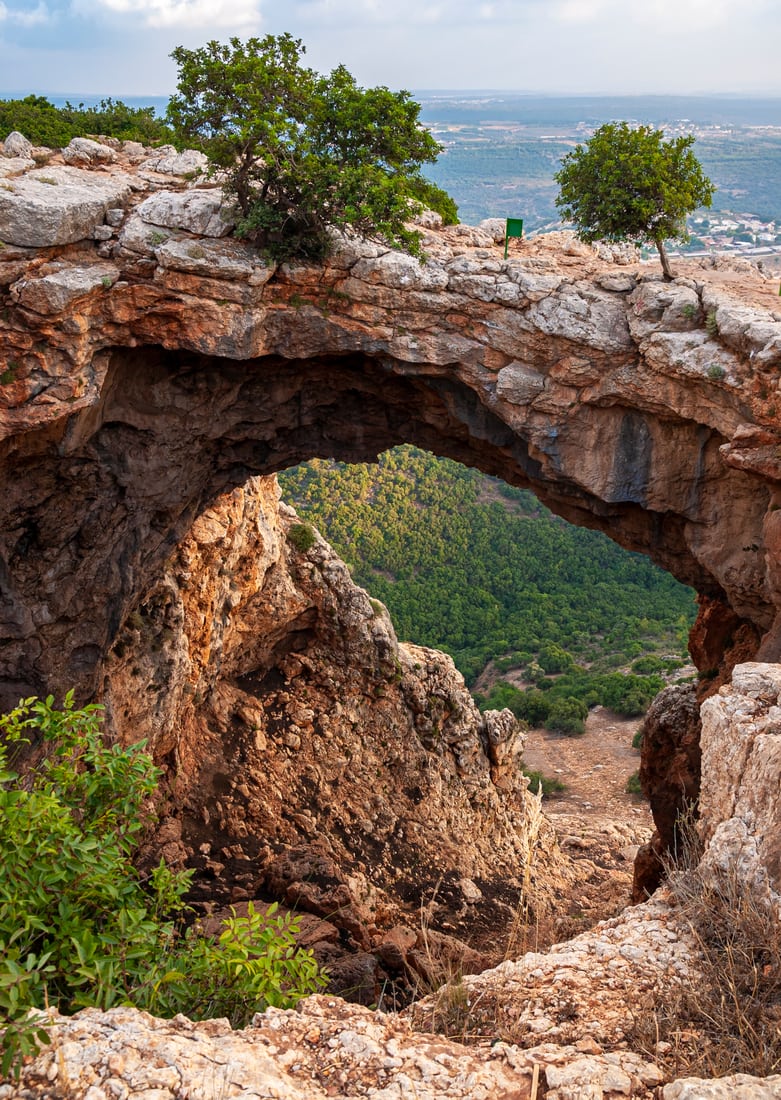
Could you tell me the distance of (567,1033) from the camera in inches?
301

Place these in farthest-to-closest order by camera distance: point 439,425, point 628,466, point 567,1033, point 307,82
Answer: point 439,425 < point 628,466 < point 307,82 < point 567,1033

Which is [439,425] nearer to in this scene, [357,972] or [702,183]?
[702,183]

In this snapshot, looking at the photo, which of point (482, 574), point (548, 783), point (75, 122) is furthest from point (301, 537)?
point (482, 574)

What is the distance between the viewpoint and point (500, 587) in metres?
48.6

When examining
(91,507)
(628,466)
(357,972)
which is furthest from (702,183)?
(357,972)

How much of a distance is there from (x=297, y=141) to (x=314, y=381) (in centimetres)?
493

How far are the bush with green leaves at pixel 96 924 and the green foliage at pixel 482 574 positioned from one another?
34771 mm

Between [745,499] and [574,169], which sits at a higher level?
[574,169]

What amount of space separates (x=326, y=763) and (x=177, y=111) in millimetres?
15846

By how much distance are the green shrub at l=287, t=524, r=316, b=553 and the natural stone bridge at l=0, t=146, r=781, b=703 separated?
240 inches

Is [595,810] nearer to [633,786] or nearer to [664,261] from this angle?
[633,786]

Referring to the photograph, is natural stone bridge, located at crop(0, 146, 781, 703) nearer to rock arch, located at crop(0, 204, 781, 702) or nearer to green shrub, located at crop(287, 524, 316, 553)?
rock arch, located at crop(0, 204, 781, 702)

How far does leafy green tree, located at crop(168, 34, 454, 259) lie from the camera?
1441 cm

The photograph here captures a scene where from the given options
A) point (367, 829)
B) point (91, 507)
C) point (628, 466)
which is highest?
point (628, 466)
